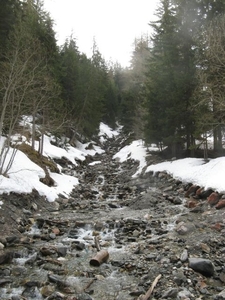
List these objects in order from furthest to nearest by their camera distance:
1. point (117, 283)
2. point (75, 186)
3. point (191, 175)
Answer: point (75, 186), point (191, 175), point (117, 283)

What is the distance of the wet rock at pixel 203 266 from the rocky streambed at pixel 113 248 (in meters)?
0.02

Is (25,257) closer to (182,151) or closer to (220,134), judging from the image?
(220,134)

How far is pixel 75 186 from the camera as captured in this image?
19.1 m

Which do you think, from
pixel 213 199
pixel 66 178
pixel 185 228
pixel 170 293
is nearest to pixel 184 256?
pixel 170 293

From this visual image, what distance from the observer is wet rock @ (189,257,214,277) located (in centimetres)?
635

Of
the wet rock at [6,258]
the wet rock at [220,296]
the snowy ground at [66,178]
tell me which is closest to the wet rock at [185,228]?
the snowy ground at [66,178]

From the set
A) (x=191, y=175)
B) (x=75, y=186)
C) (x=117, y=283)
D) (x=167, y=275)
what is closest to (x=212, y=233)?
(x=167, y=275)

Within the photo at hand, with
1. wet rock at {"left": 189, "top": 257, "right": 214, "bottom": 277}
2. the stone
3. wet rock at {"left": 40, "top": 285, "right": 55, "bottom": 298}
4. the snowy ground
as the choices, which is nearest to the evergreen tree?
the snowy ground

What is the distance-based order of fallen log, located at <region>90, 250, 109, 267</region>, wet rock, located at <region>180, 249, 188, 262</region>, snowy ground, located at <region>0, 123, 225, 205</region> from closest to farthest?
wet rock, located at <region>180, 249, 188, 262</region>, fallen log, located at <region>90, 250, 109, 267</region>, snowy ground, located at <region>0, 123, 225, 205</region>

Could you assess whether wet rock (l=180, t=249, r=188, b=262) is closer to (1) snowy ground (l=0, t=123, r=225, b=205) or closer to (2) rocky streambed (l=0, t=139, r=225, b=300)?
(2) rocky streambed (l=0, t=139, r=225, b=300)

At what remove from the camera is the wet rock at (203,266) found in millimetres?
6348

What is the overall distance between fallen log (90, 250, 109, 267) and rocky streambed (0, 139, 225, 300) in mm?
24

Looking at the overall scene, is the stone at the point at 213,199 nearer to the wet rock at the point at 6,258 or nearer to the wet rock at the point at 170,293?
the wet rock at the point at 170,293

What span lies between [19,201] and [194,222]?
7.34m
